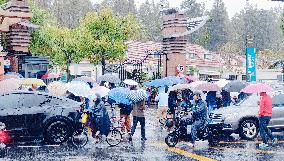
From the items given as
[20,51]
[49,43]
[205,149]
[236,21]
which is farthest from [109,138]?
[236,21]

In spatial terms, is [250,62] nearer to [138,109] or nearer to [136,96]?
[138,109]

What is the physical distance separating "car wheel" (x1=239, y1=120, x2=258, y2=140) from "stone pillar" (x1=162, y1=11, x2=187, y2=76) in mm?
12375

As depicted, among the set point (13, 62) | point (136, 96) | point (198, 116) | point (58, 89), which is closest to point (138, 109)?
point (136, 96)

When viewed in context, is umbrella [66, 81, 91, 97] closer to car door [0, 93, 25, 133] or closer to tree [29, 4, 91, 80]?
car door [0, 93, 25, 133]

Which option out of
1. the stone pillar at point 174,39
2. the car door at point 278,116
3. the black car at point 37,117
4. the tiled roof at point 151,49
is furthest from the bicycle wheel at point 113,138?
the tiled roof at point 151,49

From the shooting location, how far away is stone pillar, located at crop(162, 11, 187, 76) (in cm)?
2777

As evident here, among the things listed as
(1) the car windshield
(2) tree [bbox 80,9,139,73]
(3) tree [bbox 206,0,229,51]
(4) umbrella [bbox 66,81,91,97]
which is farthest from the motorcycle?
(3) tree [bbox 206,0,229,51]

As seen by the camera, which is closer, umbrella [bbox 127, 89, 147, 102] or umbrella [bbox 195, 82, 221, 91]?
umbrella [bbox 127, 89, 147, 102]

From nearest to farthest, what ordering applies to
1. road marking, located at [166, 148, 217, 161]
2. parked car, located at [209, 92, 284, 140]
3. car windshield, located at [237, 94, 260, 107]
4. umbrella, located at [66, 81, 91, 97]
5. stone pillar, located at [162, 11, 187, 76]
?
road marking, located at [166, 148, 217, 161]
parked car, located at [209, 92, 284, 140]
car windshield, located at [237, 94, 260, 107]
umbrella, located at [66, 81, 91, 97]
stone pillar, located at [162, 11, 187, 76]

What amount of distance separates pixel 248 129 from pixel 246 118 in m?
0.36

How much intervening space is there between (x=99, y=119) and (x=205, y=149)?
10.5 ft

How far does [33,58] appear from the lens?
33562mm

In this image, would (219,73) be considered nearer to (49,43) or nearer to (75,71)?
(75,71)

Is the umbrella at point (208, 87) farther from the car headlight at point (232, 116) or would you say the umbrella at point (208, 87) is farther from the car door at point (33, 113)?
the car door at point (33, 113)
